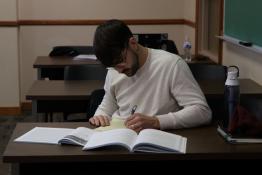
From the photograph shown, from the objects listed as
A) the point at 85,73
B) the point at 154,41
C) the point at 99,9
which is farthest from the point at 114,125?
the point at 99,9

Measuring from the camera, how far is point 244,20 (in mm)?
3637

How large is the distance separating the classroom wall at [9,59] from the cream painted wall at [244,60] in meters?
2.72

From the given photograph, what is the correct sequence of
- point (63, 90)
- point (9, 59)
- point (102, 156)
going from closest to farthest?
1. point (102, 156)
2. point (63, 90)
3. point (9, 59)

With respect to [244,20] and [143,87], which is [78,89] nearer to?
[143,87]

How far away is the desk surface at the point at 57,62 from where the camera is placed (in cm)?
447

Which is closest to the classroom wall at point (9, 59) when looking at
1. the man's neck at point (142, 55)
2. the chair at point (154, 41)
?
the chair at point (154, 41)

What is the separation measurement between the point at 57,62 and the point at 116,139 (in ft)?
9.32

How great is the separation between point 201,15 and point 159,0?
905 millimetres

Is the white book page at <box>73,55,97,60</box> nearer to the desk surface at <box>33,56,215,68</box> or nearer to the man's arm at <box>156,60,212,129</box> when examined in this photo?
the desk surface at <box>33,56,215,68</box>

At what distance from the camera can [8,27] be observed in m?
5.95

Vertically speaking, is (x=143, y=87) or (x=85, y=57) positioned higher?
(x=143, y=87)

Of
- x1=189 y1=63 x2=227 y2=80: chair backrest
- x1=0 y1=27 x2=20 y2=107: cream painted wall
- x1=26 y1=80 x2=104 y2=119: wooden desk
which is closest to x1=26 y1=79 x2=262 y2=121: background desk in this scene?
x1=26 y1=80 x2=104 y2=119: wooden desk

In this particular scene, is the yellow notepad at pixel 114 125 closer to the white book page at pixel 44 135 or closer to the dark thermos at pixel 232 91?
the white book page at pixel 44 135

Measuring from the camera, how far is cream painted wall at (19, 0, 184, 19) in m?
6.15
